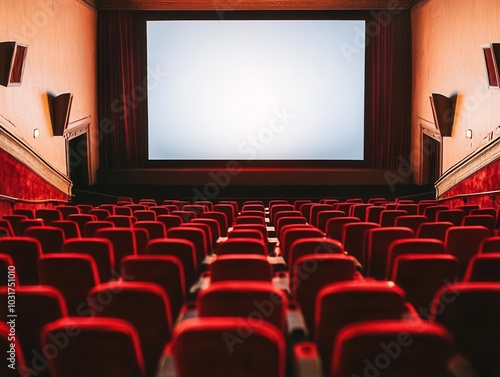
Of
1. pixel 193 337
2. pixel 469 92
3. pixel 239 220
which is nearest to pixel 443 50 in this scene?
pixel 469 92

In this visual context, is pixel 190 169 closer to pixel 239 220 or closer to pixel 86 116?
pixel 86 116

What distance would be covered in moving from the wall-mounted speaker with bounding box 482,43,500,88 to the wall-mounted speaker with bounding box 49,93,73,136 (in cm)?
667

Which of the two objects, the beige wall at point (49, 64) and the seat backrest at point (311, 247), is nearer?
the seat backrest at point (311, 247)

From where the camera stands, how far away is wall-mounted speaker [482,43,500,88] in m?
7.77

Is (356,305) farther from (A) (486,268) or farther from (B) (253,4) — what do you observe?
(B) (253,4)

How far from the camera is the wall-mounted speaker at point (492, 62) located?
7.77m

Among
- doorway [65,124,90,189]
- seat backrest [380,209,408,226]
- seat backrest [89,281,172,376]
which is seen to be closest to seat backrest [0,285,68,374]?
seat backrest [89,281,172,376]

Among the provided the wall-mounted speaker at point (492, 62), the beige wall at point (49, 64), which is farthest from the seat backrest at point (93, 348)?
the wall-mounted speaker at point (492, 62)

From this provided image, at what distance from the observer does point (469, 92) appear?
951cm

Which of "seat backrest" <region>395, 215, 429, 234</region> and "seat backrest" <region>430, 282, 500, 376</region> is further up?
"seat backrest" <region>395, 215, 429, 234</region>

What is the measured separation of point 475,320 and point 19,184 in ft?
25.2

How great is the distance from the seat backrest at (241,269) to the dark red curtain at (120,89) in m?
10.7

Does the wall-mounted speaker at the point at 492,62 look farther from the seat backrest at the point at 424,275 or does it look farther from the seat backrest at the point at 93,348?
the seat backrest at the point at 93,348

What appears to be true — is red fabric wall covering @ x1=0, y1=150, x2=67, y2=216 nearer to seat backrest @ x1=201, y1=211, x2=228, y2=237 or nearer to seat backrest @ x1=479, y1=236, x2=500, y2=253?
seat backrest @ x1=201, y1=211, x2=228, y2=237
